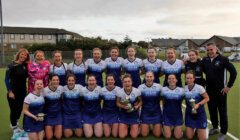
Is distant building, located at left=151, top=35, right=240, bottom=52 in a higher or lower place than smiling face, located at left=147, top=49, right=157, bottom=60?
higher

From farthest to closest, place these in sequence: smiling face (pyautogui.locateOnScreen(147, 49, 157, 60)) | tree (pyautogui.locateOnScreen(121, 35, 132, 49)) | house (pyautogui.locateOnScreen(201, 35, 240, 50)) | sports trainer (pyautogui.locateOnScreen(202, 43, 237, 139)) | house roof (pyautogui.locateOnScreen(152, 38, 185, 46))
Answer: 1. house roof (pyautogui.locateOnScreen(152, 38, 185, 46))
2. house (pyautogui.locateOnScreen(201, 35, 240, 50))
3. tree (pyautogui.locateOnScreen(121, 35, 132, 49))
4. smiling face (pyautogui.locateOnScreen(147, 49, 157, 60))
5. sports trainer (pyautogui.locateOnScreen(202, 43, 237, 139))

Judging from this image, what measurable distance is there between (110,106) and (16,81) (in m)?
2.08

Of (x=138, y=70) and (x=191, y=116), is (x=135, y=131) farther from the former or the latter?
(x=138, y=70)

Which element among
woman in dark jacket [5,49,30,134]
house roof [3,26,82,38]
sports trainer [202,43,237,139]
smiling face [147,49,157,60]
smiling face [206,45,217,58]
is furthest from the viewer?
house roof [3,26,82,38]

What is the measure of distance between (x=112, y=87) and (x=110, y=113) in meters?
0.55

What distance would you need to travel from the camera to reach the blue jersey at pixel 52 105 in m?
7.10

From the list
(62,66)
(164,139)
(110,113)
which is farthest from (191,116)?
(62,66)

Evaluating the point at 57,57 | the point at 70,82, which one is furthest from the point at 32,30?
the point at 70,82

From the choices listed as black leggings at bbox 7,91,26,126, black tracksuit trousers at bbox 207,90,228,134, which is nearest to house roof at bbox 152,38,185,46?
black tracksuit trousers at bbox 207,90,228,134

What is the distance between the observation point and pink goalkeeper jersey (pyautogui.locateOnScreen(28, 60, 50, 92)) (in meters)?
7.43

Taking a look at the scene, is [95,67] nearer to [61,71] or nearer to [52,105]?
[61,71]

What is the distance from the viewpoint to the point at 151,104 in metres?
7.26

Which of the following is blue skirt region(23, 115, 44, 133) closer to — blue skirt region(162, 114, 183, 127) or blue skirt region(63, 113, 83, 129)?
blue skirt region(63, 113, 83, 129)

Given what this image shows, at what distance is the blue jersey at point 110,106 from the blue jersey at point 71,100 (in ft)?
1.81
